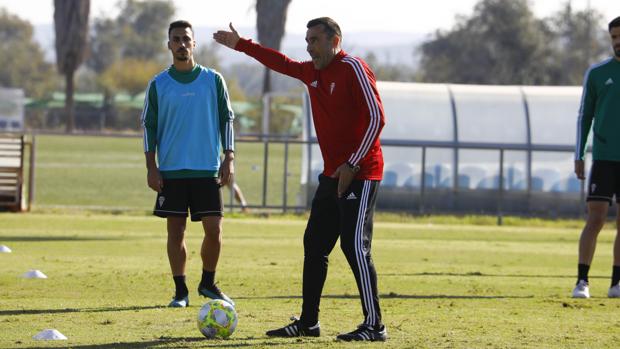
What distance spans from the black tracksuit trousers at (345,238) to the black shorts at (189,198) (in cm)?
151

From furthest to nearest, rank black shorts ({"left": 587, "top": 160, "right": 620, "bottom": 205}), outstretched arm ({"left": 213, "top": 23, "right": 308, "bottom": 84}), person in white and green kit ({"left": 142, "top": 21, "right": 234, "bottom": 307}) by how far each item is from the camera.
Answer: black shorts ({"left": 587, "top": 160, "right": 620, "bottom": 205}) → person in white and green kit ({"left": 142, "top": 21, "right": 234, "bottom": 307}) → outstretched arm ({"left": 213, "top": 23, "right": 308, "bottom": 84})

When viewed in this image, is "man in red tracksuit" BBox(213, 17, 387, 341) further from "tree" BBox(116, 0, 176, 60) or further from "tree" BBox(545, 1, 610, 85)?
"tree" BBox(116, 0, 176, 60)

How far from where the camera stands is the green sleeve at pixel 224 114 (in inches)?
421

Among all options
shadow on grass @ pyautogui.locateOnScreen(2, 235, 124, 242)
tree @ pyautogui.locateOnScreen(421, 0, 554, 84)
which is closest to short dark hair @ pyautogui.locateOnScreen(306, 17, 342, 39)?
shadow on grass @ pyautogui.locateOnScreen(2, 235, 124, 242)

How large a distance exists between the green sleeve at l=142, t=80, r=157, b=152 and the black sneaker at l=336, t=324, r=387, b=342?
247 cm

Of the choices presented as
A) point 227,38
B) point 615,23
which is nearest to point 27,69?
point 615,23

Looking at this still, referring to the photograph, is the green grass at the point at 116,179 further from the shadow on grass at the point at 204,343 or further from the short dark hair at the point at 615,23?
the shadow on grass at the point at 204,343

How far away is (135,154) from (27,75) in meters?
65.3

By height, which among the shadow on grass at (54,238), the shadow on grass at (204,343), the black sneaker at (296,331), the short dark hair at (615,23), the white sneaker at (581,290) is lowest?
the shadow on grass at (54,238)

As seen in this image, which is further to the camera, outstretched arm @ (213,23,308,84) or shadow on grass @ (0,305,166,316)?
shadow on grass @ (0,305,166,316)

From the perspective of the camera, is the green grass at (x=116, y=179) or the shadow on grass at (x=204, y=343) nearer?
the shadow on grass at (x=204, y=343)

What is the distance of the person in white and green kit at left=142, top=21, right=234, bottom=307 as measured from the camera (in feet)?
34.6

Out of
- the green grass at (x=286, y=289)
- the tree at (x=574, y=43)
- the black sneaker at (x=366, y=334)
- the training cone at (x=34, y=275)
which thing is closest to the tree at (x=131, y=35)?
the tree at (x=574, y=43)

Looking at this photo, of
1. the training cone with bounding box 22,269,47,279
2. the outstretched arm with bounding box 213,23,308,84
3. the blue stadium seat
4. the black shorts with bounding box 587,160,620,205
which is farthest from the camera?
the blue stadium seat
